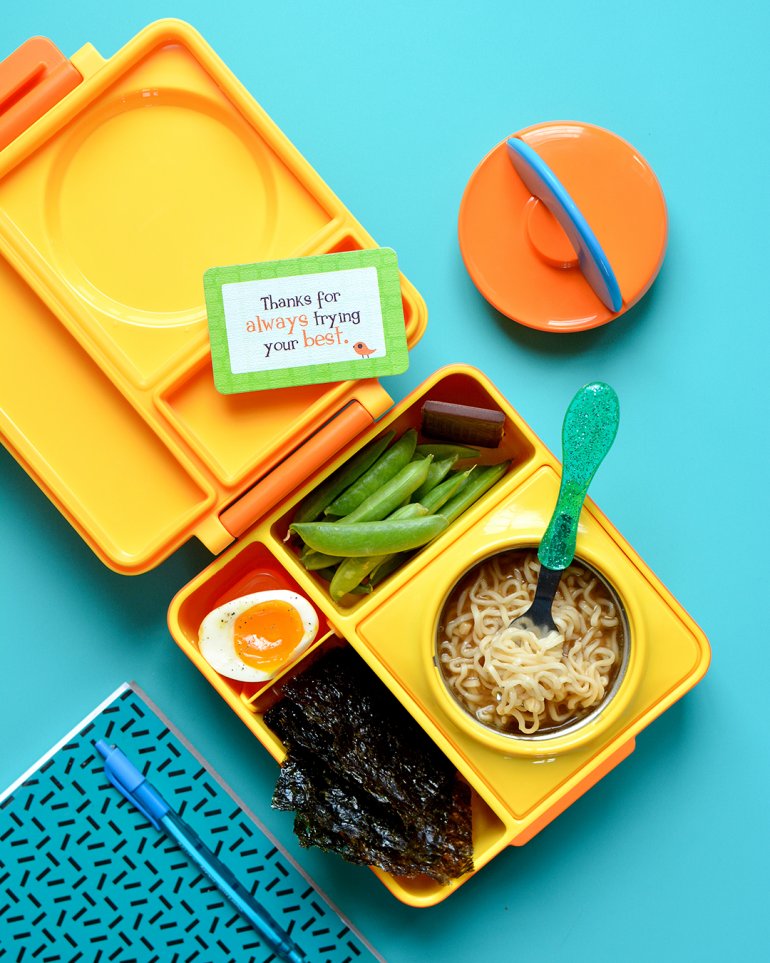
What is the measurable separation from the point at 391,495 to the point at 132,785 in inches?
28.1

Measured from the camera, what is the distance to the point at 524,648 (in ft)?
4.47

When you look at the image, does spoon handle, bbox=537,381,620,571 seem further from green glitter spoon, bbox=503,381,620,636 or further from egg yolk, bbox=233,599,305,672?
egg yolk, bbox=233,599,305,672

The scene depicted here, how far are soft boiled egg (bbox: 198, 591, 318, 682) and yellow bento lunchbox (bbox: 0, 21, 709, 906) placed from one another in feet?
0.09

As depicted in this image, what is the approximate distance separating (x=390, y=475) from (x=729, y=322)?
0.71m

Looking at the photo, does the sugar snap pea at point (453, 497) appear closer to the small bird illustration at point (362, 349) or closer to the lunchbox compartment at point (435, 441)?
the lunchbox compartment at point (435, 441)

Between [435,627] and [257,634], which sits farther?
[257,634]

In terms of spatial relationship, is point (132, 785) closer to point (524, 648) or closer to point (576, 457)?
point (524, 648)

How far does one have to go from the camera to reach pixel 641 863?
5.36 ft

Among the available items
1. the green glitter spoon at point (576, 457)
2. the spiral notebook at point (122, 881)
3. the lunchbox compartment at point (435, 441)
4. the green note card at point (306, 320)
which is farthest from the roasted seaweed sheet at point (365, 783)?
the green note card at point (306, 320)

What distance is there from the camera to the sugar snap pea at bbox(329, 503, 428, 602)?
4.72 ft

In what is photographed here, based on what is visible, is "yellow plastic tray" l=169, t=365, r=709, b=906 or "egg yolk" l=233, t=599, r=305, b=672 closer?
"yellow plastic tray" l=169, t=365, r=709, b=906

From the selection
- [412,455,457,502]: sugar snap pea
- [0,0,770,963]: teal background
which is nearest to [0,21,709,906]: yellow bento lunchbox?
[412,455,457,502]: sugar snap pea

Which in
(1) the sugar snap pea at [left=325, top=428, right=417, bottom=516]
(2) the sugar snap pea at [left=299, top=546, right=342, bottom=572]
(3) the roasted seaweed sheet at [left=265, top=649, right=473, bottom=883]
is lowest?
(3) the roasted seaweed sheet at [left=265, top=649, right=473, bottom=883]

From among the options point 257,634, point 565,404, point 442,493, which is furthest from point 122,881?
point 565,404
